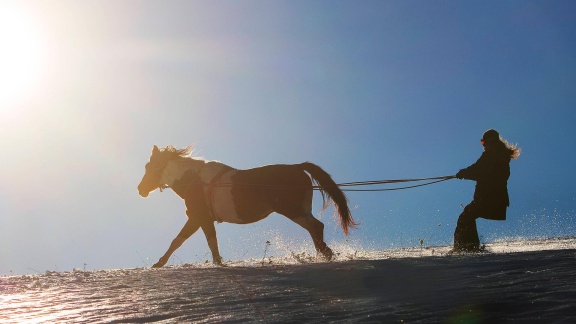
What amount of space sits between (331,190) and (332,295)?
721cm

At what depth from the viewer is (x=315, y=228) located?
1095 centimetres

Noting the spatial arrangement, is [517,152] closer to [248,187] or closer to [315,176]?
[315,176]

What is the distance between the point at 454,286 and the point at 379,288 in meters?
0.52

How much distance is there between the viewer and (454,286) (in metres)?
4.31

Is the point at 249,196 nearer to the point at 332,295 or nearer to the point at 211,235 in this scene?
the point at 211,235

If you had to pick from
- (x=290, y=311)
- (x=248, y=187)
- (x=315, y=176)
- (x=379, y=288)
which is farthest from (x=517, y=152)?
(x=290, y=311)

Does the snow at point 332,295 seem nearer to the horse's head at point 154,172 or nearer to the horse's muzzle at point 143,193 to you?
the horse's head at point 154,172

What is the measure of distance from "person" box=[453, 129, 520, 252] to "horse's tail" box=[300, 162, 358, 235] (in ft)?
6.34

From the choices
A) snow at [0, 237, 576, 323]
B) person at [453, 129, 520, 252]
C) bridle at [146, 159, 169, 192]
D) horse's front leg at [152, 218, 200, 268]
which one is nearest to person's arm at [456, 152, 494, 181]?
person at [453, 129, 520, 252]

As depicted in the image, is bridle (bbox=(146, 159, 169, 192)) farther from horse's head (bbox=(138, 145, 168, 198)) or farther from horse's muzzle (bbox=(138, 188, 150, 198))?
horse's muzzle (bbox=(138, 188, 150, 198))

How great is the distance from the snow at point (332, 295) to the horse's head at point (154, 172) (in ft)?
21.8

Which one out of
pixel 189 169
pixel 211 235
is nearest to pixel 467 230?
pixel 211 235

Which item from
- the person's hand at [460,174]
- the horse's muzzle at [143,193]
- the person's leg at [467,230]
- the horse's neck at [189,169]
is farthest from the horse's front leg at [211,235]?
the person's hand at [460,174]

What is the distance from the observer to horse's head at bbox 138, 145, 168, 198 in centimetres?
1298
